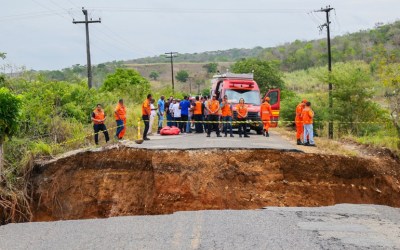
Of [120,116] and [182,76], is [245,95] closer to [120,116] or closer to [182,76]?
[120,116]

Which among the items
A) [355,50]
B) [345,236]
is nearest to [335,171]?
[345,236]

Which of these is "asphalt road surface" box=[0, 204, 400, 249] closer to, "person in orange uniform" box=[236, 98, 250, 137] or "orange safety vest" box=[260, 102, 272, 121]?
"person in orange uniform" box=[236, 98, 250, 137]

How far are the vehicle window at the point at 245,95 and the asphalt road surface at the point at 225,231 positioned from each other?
14.1 meters

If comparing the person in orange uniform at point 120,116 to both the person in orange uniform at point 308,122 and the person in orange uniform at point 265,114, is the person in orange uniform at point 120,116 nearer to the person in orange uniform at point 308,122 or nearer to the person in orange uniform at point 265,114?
the person in orange uniform at point 308,122

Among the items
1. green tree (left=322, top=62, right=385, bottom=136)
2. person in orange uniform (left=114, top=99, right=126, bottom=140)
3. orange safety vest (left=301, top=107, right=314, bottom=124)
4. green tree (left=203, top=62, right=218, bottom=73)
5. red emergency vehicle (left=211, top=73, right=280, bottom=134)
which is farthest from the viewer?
green tree (left=203, top=62, right=218, bottom=73)

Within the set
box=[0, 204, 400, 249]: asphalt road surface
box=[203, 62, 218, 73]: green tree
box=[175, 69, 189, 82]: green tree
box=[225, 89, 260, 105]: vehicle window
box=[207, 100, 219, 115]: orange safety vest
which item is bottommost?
box=[0, 204, 400, 249]: asphalt road surface

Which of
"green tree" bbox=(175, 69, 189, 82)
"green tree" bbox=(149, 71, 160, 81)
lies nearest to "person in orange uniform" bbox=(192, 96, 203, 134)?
"green tree" bbox=(175, 69, 189, 82)

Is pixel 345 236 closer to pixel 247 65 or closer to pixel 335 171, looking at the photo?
pixel 335 171

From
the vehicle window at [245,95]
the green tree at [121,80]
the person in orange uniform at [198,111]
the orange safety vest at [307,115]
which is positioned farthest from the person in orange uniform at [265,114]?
the green tree at [121,80]

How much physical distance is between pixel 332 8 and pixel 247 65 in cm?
2889

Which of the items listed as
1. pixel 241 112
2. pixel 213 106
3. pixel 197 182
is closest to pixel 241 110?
pixel 241 112

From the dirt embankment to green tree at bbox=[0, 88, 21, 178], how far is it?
2060mm

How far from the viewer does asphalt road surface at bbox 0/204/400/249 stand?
32.8ft

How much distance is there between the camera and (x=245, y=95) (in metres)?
27.8
